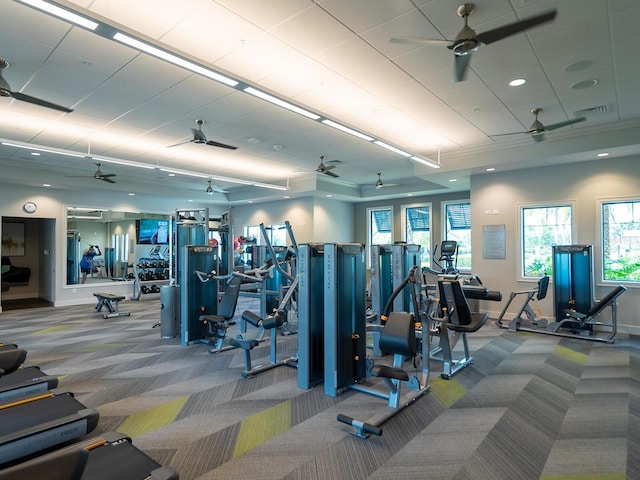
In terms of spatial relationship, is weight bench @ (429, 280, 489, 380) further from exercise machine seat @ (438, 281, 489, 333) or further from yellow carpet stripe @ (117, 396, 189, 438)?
yellow carpet stripe @ (117, 396, 189, 438)

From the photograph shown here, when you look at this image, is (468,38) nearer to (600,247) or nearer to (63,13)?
(63,13)

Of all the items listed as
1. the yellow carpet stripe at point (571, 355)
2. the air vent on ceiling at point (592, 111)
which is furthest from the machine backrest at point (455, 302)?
the air vent on ceiling at point (592, 111)

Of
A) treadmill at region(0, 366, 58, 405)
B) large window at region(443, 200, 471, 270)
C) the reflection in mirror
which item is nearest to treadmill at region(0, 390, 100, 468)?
treadmill at region(0, 366, 58, 405)

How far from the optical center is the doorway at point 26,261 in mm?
9797

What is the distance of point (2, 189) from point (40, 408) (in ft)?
26.1

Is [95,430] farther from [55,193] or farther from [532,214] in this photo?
[55,193]

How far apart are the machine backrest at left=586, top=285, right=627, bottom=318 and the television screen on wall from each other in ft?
34.2

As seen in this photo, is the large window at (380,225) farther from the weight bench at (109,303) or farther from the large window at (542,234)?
the weight bench at (109,303)

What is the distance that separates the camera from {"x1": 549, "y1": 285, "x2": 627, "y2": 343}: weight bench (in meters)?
5.44

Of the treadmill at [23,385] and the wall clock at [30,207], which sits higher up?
the wall clock at [30,207]

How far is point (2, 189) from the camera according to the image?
8.43 meters

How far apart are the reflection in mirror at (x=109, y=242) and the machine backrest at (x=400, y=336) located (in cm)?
942

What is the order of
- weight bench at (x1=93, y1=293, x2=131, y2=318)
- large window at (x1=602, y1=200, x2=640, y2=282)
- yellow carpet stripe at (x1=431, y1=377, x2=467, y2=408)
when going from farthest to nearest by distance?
1. weight bench at (x1=93, y1=293, x2=131, y2=318)
2. large window at (x1=602, y1=200, x2=640, y2=282)
3. yellow carpet stripe at (x1=431, y1=377, x2=467, y2=408)

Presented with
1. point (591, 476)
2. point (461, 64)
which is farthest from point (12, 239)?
point (591, 476)
